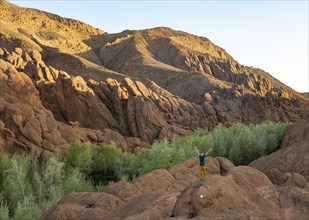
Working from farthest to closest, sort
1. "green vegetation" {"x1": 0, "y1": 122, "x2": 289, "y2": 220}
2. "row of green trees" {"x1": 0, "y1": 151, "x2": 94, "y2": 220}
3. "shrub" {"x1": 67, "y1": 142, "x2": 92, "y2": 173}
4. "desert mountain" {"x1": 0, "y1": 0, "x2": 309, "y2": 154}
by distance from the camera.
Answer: "desert mountain" {"x1": 0, "y1": 0, "x2": 309, "y2": 154} < "shrub" {"x1": 67, "y1": 142, "x2": 92, "y2": 173} < "green vegetation" {"x1": 0, "y1": 122, "x2": 289, "y2": 220} < "row of green trees" {"x1": 0, "y1": 151, "x2": 94, "y2": 220}

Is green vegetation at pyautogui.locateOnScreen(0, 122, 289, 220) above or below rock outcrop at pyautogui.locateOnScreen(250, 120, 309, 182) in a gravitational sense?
below

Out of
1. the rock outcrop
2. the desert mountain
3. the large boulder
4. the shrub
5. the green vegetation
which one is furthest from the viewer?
the desert mountain

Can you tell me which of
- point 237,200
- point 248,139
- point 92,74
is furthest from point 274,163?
point 92,74

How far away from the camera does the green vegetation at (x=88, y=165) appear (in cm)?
2517

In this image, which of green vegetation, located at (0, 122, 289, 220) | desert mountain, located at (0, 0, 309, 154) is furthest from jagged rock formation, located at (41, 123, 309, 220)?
desert mountain, located at (0, 0, 309, 154)

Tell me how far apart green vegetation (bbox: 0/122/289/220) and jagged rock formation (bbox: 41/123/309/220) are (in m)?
7.70

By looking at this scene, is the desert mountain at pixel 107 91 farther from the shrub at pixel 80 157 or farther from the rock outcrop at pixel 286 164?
the rock outcrop at pixel 286 164

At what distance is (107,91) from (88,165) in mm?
25893

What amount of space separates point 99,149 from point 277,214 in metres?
29.9

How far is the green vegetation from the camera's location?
25172mm

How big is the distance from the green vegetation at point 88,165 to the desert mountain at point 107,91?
315 centimetres

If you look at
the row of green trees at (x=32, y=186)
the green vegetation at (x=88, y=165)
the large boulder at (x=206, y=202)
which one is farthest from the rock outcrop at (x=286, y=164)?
the large boulder at (x=206, y=202)

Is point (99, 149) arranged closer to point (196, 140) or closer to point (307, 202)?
point (196, 140)

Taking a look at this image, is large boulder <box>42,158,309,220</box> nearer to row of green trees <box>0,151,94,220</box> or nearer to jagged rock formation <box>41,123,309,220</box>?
jagged rock formation <box>41,123,309,220</box>
